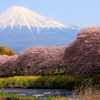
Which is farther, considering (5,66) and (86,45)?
(5,66)

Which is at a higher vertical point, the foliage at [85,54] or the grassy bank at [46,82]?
the foliage at [85,54]

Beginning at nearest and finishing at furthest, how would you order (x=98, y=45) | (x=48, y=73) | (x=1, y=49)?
1. (x=98, y=45)
2. (x=48, y=73)
3. (x=1, y=49)

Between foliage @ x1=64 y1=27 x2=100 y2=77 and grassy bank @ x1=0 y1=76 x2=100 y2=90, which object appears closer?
foliage @ x1=64 y1=27 x2=100 y2=77

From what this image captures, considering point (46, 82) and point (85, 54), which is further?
point (46, 82)

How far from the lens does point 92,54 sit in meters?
49.8

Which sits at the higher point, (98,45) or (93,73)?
(98,45)

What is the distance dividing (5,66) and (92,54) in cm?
2795

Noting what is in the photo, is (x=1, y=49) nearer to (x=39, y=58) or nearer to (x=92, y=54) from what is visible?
(x=39, y=58)

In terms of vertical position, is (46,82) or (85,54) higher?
(85,54)

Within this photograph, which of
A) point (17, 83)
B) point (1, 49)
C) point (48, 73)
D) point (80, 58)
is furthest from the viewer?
point (1, 49)

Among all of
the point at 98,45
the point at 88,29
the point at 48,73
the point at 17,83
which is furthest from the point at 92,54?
the point at 48,73

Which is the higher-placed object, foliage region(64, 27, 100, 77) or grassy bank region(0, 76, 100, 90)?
foliage region(64, 27, 100, 77)

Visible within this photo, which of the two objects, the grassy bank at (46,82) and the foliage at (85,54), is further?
the grassy bank at (46,82)

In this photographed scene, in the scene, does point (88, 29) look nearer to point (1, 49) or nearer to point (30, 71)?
point (30, 71)
